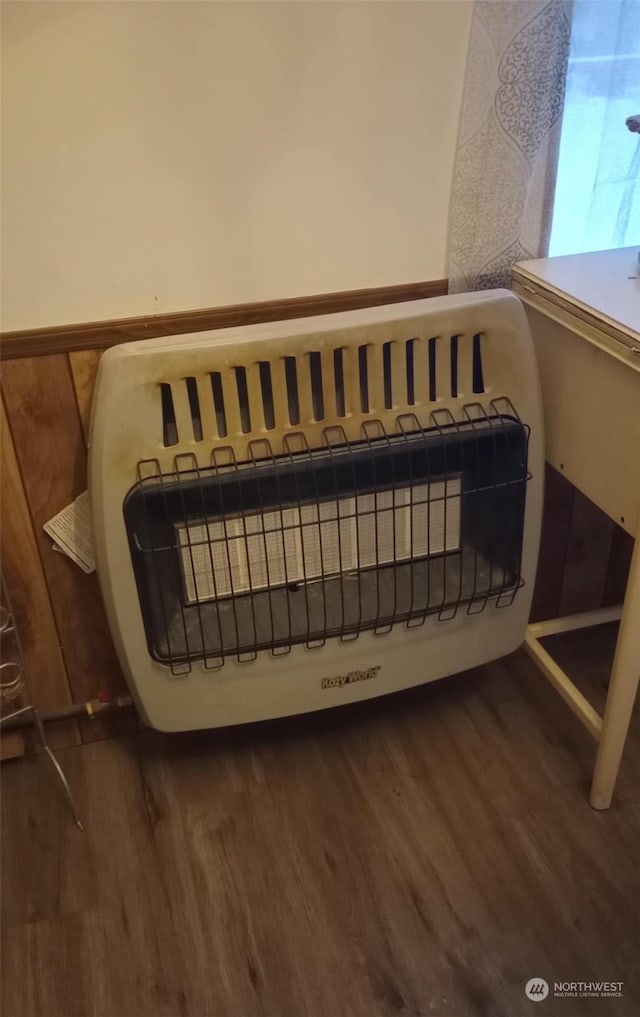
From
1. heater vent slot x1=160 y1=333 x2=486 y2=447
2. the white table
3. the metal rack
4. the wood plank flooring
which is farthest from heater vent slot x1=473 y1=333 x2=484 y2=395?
the metal rack

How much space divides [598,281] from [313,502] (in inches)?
21.4

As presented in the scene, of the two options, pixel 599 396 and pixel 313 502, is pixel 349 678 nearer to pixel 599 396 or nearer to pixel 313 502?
pixel 313 502

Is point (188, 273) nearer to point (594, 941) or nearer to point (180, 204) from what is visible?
point (180, 204)

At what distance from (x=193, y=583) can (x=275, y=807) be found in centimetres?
45

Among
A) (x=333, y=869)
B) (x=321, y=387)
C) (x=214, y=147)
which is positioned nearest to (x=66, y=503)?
(x=321, y=387)


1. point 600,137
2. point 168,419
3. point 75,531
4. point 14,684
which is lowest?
point 14,684

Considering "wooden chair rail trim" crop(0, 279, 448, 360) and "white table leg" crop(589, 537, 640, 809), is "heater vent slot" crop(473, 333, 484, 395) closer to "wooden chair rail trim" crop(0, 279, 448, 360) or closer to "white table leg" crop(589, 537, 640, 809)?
"wooden chair rail trim" crop(0, 279, 448, 360)

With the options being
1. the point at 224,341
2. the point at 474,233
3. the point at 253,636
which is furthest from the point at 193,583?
the point at 474,233

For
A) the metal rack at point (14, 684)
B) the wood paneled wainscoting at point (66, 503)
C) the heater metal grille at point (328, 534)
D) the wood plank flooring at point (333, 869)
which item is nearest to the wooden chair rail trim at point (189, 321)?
the wood paneled wainscoting at point (66, 503)

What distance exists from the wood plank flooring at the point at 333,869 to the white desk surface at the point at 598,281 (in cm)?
81

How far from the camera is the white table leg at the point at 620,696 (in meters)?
1.30

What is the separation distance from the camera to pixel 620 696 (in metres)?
1.39

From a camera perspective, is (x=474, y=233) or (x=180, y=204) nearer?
(x=180, y=204)

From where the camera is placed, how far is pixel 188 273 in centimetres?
138
